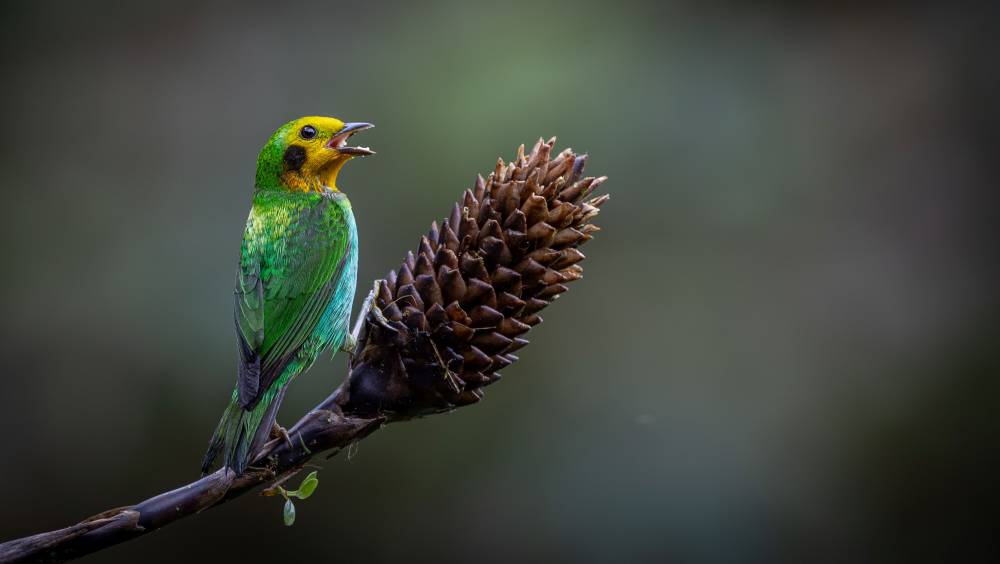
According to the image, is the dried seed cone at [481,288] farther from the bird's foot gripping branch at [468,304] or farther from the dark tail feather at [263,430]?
the dark tail feather at [263,430]

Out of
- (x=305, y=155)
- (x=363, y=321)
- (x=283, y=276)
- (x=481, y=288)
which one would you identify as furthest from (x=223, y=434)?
(x=305, y=155)

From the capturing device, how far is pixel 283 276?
2.46 metres

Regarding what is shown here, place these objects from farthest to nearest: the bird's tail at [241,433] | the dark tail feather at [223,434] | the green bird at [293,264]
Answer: the green bird at [293,264]
the dark tail feather at [223,434]
the bird's tail at [241,433]

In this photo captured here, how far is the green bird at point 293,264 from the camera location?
6.99 feet

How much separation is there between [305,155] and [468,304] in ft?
4.08

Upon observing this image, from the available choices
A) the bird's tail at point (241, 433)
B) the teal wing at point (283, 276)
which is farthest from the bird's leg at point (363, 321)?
the bird's tail at point (241, 433)

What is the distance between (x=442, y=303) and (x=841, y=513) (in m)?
3.84

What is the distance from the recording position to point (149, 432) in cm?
459

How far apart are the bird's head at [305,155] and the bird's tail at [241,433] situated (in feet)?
3.09

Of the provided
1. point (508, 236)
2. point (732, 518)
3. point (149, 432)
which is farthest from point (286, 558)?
point (508, 236)

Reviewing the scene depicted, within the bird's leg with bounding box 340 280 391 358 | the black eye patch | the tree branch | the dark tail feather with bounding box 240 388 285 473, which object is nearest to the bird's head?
the black eye patch

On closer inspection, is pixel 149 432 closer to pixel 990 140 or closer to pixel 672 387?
pixel 672 387

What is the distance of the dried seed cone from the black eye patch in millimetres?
1105

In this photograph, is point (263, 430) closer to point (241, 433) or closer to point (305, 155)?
point (241, 433)
